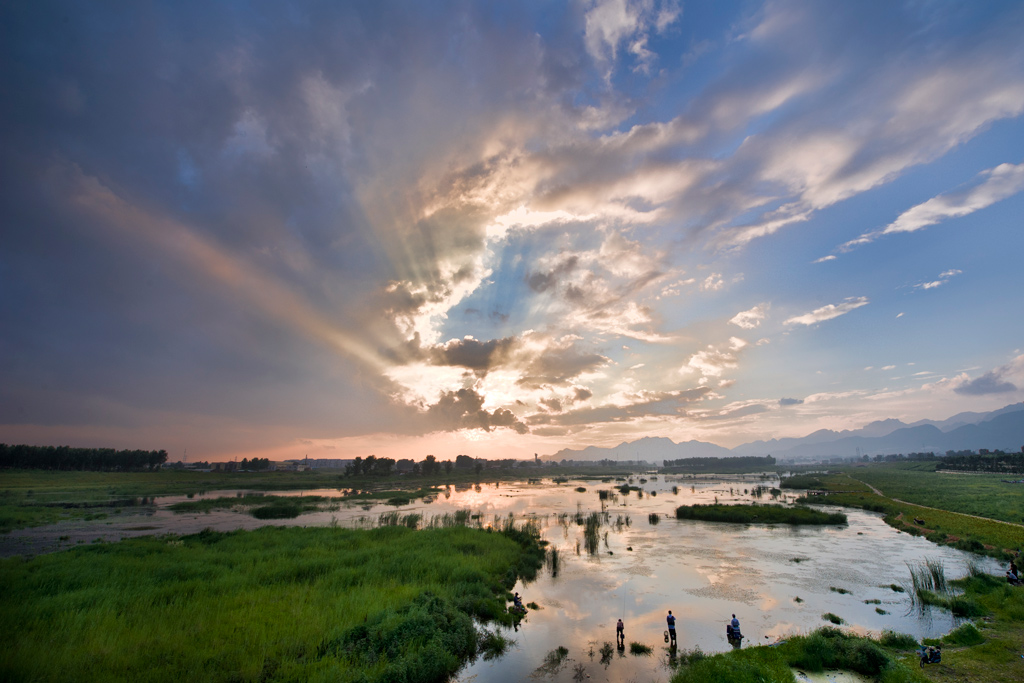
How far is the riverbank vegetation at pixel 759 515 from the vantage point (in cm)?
6388

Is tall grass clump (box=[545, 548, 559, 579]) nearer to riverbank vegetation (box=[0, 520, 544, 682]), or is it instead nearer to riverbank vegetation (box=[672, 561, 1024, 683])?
riverbank vegetation (box=[0, 520, 544, 682])

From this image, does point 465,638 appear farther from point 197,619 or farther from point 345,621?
point 197,619

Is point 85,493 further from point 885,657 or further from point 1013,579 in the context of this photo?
point 1013,579

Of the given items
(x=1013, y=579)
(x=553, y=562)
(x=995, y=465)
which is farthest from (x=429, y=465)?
(x=995, y=465)

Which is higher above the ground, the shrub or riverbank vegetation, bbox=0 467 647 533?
riverbank vegetation, bbox=0 467 647 533

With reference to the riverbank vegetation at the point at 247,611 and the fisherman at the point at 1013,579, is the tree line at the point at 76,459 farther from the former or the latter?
the fisherman at the point at 1013,579

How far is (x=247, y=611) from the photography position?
75.4 ft

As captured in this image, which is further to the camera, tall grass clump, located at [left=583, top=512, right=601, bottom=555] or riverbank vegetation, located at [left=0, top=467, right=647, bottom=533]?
riverbank vegetation, located at [left=0, top=467, right=647, bottom=533]

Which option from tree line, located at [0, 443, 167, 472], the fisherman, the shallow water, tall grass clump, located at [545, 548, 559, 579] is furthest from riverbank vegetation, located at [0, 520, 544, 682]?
tree line, located at [0, 443, 167, 472]

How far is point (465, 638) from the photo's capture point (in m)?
23.6

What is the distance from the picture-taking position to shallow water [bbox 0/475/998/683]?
2370 centimetres

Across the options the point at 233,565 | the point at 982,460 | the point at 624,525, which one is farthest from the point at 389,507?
the point at 982,460

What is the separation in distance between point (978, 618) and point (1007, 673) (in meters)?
9.75

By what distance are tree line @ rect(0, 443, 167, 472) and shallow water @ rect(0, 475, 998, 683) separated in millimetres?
80102
